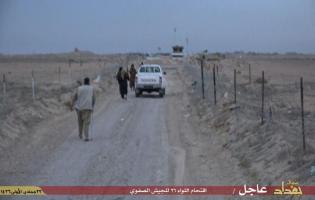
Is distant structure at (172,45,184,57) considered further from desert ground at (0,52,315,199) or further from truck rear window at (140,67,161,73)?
desert ground at (0,52,315,199)

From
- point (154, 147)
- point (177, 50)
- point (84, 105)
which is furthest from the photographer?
point (177, 50)

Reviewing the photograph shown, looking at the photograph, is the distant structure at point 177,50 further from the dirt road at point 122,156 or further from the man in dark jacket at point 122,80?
the dirt road at point 122,156

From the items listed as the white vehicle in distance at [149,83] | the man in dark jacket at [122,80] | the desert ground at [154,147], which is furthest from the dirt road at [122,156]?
the white vehicle in distance at [149,83]

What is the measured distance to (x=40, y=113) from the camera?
24297 millimetres

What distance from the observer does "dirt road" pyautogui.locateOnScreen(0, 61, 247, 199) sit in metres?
12.5

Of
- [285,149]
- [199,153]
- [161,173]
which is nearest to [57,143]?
[199,153]

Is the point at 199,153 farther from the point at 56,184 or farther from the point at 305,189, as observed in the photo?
the point at 305,189

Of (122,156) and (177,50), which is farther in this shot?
(177,50)

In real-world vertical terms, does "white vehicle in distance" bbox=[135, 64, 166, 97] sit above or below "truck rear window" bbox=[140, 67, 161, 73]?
below

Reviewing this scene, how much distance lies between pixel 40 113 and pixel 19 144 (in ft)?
22.9

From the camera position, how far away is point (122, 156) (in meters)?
15.2
